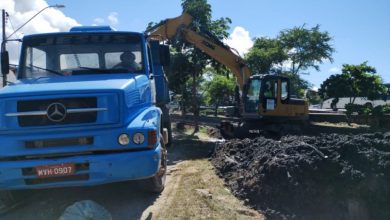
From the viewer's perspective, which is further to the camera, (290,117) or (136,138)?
(290,117)

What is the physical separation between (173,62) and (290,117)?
306 inches

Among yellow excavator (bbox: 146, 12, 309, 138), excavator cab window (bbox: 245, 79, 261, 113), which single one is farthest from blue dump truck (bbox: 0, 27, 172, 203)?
excavator cab window (bbox: 245, 79, 261, 113)

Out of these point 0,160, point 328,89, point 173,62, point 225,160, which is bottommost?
point 225,160

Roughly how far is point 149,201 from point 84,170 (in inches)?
64.4

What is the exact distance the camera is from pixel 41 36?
283 inches

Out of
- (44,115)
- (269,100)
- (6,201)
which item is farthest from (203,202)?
(269,100)

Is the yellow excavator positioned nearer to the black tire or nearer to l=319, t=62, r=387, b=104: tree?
l=319, t=62, r=387, b=104: tree

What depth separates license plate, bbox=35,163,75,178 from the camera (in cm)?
542

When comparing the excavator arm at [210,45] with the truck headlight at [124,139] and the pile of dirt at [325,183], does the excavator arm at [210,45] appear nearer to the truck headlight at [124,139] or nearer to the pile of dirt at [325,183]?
the pile of dirt at [325,183]

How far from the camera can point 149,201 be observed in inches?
265

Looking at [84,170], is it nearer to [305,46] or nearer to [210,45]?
[210,45]

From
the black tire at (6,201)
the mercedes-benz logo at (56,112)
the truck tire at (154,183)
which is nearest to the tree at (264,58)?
the truck tire at (154,183)

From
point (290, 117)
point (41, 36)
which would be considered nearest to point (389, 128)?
point (290, 117)

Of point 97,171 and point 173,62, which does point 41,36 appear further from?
point 173,62
